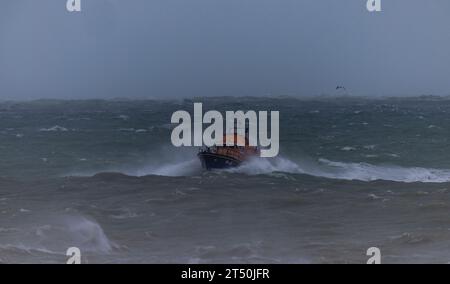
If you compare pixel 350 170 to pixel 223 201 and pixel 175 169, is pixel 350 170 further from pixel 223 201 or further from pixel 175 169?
pixel 223 201

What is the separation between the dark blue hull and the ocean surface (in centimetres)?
83

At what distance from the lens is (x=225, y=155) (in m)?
34.6

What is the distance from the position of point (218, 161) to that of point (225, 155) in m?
0.57

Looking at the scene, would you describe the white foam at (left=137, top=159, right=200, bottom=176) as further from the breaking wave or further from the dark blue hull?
the dark blue hull

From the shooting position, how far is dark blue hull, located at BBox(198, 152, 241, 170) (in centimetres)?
3447

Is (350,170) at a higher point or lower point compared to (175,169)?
lower

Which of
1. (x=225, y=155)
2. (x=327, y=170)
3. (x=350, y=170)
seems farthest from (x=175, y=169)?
(x=350, y=170)

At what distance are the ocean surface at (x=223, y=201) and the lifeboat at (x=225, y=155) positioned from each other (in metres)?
0.86

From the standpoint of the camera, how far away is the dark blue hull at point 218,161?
34469 millimetres

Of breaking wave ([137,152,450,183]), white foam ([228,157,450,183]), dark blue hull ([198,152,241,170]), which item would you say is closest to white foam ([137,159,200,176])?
breaking wave ([137,152,450,183])

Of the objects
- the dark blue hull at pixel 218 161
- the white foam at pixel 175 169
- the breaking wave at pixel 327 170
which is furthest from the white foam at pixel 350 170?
the white foam at pixel 175 169

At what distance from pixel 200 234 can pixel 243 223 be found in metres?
2.17

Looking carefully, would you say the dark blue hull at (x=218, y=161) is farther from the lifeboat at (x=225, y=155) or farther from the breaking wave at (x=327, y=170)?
the breaking wave at (x=327, y=170)

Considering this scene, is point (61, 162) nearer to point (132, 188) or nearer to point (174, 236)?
point (132, 188)
